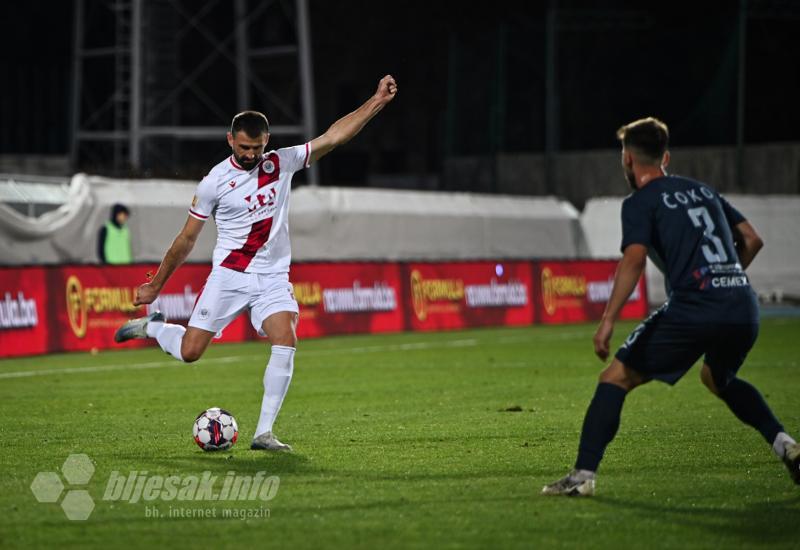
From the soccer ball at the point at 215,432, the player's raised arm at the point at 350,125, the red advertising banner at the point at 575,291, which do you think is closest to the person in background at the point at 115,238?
the red advertising banner at the point at 575,291

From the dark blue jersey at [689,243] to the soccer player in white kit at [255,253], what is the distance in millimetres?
2850

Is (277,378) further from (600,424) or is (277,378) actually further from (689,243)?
(689,243)

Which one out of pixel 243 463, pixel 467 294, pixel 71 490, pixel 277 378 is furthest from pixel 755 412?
pixel 467 294

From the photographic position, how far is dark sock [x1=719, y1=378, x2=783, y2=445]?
26.3 feet

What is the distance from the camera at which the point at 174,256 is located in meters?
9.54

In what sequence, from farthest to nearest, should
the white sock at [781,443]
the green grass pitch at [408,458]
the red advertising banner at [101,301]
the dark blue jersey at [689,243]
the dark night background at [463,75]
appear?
the dark night background at [463,75] → the red advertising banner at [101,301] → the white sock at [781,443] → the dark blue jersey at [689,243] → the green grass pitch at [408,458]

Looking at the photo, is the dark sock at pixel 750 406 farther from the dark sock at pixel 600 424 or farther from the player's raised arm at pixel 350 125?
the player's raised arm at pixel 350 125

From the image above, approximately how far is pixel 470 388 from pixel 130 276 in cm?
752

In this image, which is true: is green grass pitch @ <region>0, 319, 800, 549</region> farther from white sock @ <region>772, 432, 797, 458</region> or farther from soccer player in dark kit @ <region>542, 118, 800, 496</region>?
soccer player in dark kit @ <region>542, 118, 800, 496</region>

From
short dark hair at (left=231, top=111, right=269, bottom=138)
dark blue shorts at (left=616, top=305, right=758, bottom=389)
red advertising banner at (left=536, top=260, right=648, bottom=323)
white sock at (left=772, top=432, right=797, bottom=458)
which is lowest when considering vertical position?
red advertising banner at (left=536, top=260, right=648, bottom=323)

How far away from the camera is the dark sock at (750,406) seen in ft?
26.3

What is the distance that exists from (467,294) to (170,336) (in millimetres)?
15718

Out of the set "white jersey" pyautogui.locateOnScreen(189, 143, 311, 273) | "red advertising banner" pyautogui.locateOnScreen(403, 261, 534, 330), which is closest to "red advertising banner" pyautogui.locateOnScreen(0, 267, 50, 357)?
"red advertising banner" pyautogui.locateOnScreen(403, 261, 534, 330)

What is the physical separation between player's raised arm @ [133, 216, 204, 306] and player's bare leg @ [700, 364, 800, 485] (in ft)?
11.6
